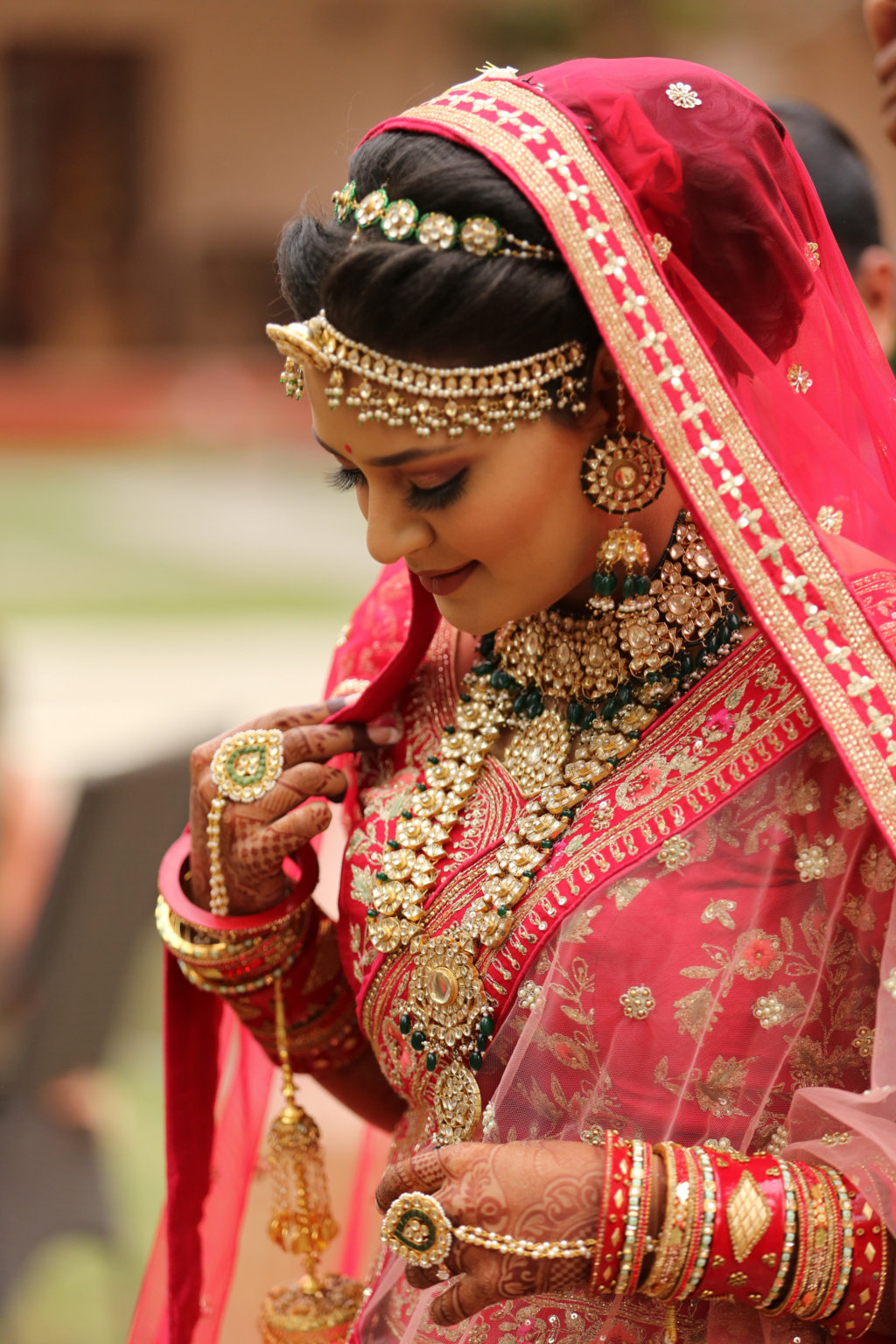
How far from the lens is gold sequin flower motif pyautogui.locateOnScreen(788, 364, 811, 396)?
3.28 feet

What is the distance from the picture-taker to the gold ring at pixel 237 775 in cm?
119

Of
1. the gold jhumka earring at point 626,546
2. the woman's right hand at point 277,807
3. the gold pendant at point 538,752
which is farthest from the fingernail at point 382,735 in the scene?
the gold jhumka earring at point 626,546

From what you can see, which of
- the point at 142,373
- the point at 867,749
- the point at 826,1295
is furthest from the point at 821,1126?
the point at 142,373

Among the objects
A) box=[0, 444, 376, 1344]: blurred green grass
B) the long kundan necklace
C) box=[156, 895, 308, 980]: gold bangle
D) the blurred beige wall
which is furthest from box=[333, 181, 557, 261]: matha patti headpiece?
the blurred beige wall

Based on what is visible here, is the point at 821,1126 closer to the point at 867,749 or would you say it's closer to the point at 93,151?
the point at 867,749

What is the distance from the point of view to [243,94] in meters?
10.8

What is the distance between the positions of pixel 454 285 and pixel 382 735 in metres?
0.45

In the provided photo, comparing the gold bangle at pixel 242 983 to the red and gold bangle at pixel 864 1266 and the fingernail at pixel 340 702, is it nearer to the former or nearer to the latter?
the fingernail at pixel 340 702

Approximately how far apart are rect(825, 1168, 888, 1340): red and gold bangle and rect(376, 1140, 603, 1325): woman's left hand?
166 mm

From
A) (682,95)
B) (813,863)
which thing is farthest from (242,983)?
(682,95)

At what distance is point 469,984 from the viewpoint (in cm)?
106

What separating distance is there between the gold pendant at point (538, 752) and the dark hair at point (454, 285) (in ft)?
1.08

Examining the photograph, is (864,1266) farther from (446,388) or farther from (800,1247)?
(446,388)

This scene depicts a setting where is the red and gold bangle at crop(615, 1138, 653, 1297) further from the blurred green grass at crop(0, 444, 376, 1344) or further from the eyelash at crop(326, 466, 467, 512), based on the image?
the blurred green grass at crop(0, 444, 376, 1344)
